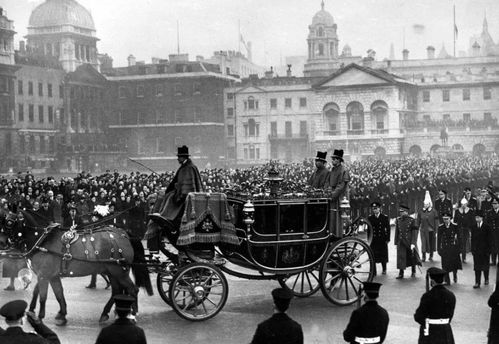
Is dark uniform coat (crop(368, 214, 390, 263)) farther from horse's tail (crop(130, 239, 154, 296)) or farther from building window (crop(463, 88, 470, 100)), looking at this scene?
building window (crop(463, 88, 470, 100))

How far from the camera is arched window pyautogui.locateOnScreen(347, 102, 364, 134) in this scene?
7531cm

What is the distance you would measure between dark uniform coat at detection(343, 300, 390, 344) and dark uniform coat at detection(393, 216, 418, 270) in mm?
8502

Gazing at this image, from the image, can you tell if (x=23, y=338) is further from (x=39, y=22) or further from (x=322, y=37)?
(x=322, y=37)

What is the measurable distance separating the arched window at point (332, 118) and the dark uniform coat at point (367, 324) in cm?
6996

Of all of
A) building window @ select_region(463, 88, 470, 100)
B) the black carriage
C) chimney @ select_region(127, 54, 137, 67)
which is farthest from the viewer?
chimney @ select_region(127, 54, 137, 67)

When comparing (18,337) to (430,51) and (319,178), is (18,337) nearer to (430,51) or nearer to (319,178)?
(319,178)

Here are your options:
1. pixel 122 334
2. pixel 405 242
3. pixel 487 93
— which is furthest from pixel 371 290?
pixel 487 93

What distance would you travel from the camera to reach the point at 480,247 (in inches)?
558

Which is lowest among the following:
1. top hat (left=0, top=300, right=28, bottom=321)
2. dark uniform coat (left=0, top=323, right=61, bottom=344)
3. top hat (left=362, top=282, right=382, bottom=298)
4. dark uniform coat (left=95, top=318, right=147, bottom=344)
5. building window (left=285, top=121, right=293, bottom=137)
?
dark uniform coat (left=95, top=318, right=147, bottom=344)

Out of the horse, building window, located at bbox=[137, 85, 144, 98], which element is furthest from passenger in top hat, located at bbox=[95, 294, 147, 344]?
building window, located at bbox=[137, 85, 144, 98]

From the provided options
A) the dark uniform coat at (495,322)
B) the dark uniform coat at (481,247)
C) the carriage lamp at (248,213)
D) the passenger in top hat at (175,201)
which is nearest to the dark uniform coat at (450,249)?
the dark uniform coat at (481,247)

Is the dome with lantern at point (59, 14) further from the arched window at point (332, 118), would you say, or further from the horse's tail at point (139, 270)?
the horse's tail at point (139, 270)

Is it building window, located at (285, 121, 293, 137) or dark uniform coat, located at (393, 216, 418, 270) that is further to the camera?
building window, located at (285, 121, 293, 137)

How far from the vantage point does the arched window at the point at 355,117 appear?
75.3 metres
